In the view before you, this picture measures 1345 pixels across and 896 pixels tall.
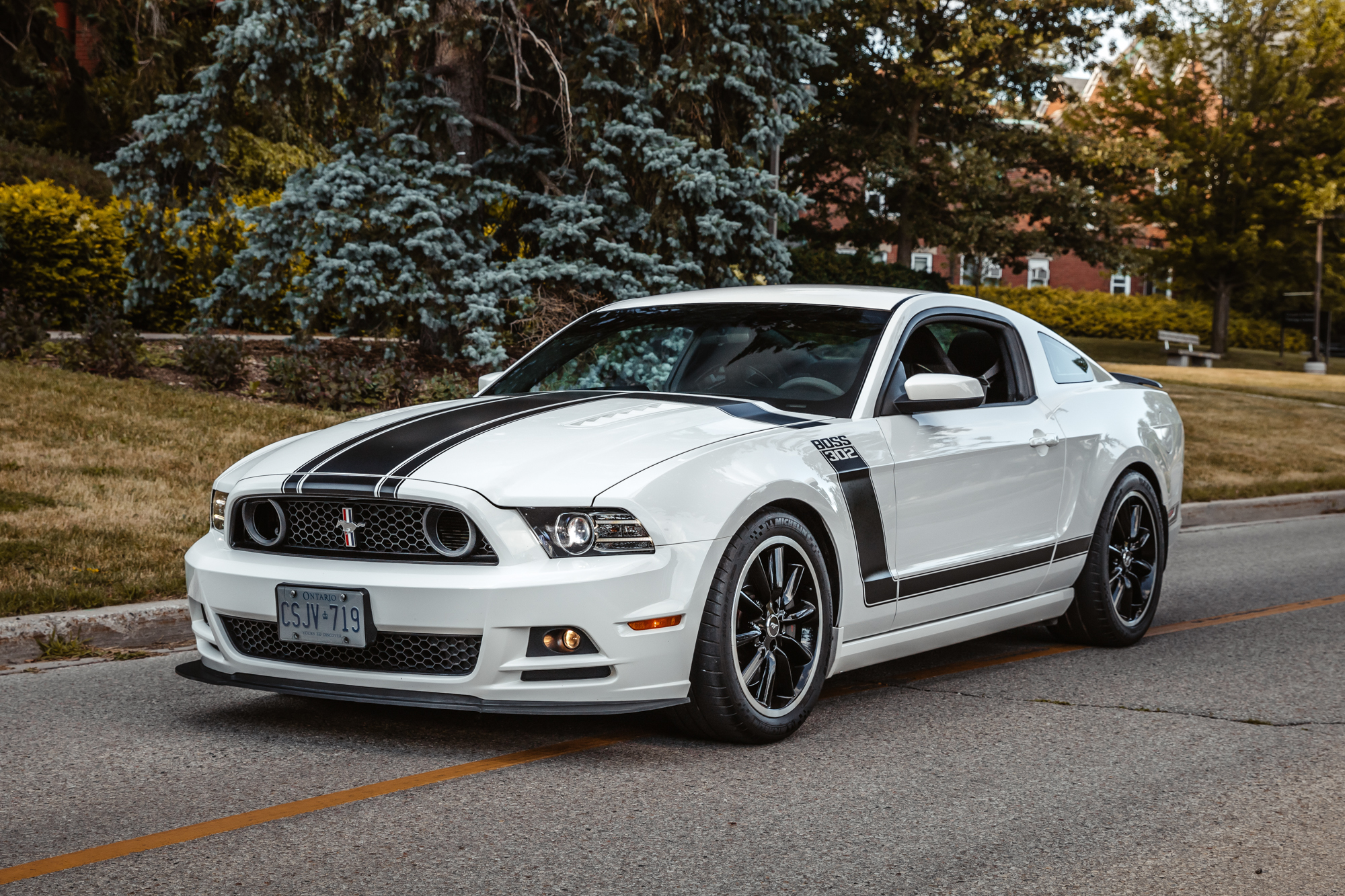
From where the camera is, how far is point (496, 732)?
4.96 meters

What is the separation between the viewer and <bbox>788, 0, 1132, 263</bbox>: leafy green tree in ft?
95.7

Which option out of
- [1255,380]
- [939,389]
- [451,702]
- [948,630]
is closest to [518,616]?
[451,702]

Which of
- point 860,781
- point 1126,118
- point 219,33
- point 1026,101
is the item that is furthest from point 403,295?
point 1126,118

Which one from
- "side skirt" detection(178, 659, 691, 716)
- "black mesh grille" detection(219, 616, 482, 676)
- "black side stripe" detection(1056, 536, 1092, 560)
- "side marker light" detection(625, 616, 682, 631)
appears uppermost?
"side marker light" detection(625, 616, 682, 631)

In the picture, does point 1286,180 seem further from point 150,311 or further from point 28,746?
point 28,746

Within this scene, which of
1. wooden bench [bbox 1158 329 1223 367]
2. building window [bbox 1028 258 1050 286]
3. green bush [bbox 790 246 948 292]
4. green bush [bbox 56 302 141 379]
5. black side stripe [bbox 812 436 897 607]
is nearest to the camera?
black side stripe [bbox 812 436 897 607]

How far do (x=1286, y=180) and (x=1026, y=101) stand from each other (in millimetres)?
13374

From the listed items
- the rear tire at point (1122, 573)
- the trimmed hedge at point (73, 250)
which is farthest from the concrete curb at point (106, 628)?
the trimmed hedge at point (73, 250)

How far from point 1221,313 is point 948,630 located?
41566mm

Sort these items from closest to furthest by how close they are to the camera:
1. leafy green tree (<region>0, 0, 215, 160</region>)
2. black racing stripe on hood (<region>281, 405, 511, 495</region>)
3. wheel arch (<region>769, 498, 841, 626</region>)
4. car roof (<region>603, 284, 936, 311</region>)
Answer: black racing stripe on hood (<region>281, 405, 511, 495</region>) → wheel arch (<region>769, 498, 841, 626</region>) → car roof (<region>603, 284, 936, 311</region>) → leafy green tree (<region>0, 0, 215, 160</region>)

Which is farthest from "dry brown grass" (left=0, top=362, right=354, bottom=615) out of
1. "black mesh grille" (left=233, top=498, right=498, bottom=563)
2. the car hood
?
"black mesh grille" (left=233, top=498, right=498, bottom=563)

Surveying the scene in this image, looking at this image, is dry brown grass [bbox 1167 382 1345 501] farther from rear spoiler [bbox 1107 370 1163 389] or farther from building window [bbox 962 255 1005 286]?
building window [bbox 962 255 1005 286]

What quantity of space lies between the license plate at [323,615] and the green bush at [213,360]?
9.32 metres

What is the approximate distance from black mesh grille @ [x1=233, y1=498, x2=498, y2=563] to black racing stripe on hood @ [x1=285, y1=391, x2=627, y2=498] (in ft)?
0.21
